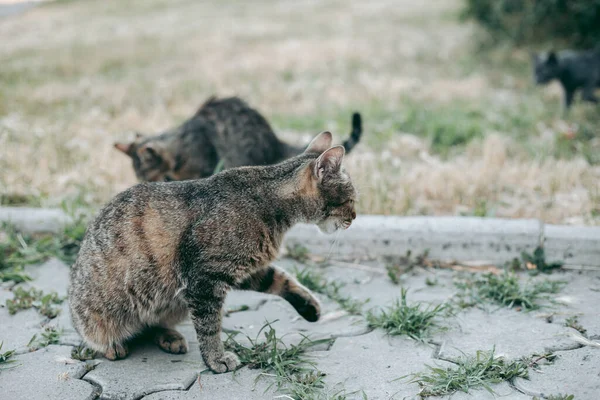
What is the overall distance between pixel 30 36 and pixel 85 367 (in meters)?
10.2

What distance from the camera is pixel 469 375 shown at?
2.59m

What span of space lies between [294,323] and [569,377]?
1.37 meters

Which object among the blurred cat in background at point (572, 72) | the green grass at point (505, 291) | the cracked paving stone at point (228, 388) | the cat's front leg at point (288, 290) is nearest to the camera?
the cracked paving stone at point (228, 388)

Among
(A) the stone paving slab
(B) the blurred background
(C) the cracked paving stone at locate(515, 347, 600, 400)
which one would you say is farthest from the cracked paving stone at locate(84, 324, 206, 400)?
(B) the blurred background

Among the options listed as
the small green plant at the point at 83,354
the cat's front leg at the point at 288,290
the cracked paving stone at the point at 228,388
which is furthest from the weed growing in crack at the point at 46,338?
the cat's front leg at the point at 288,290

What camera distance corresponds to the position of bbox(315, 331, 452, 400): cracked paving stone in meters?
2.60

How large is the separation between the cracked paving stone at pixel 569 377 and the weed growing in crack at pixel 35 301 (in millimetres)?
2388

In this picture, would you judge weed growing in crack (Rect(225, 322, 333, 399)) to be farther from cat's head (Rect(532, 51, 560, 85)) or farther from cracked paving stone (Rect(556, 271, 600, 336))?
cat's head (Rect(532, 51, 560, 85))

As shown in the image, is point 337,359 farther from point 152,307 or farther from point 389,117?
point 389,117

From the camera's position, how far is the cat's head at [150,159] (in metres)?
4.68

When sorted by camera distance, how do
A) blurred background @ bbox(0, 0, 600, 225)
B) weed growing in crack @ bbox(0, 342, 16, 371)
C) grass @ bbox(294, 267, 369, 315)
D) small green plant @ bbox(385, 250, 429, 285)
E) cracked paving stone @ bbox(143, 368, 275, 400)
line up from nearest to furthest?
cracked paving stone @ bbox(143, 368, 275, 400) → weed growing in crack @ bbox(0, 342, 16, 371) → grass @ bbox(294, 267, 369, 315) → small green plant @ bbox(385, 250, 429, 285) → blurred background @ bbox(0, 0, 600, 225)

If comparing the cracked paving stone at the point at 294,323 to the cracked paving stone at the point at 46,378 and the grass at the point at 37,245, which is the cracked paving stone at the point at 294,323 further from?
the grass at the point at 37,245

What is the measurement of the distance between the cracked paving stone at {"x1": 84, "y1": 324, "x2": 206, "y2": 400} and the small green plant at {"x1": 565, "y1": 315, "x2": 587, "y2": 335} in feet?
5.73

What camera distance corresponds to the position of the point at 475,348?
2.88 m
